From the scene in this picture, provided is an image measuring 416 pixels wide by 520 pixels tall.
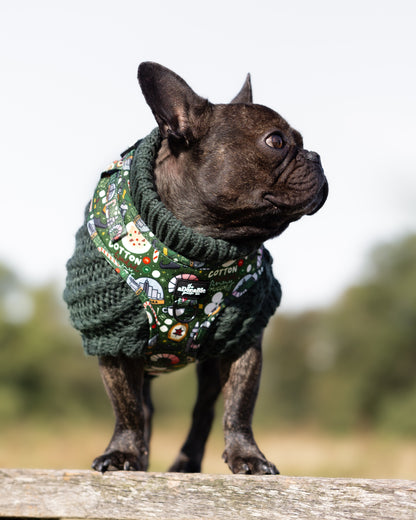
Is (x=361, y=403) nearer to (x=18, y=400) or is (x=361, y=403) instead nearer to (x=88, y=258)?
(x=18, y=400)

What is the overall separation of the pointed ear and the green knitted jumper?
785mm

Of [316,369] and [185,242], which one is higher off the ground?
[316,369]

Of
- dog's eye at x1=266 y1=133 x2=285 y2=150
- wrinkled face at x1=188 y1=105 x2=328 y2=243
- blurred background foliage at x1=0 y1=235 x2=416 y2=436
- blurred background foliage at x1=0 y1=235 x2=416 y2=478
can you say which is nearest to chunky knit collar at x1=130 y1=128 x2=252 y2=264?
wrinkled face at x1=188 y1=105 x2=328 y2=243

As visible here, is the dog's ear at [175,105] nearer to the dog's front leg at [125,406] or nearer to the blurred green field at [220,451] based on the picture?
the dog's front leg at [125,406]

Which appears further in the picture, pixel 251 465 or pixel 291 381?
pixel 291 381

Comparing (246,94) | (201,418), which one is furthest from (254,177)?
(201,418)

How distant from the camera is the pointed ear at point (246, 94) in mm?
4551

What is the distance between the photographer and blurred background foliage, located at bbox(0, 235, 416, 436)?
27000 mm

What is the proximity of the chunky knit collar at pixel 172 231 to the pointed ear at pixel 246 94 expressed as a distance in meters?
1.07

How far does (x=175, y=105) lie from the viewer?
3.74 meters

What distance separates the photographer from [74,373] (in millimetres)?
27547

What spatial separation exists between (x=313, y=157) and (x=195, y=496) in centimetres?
171

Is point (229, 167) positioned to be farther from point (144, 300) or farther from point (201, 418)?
point (201, 418)

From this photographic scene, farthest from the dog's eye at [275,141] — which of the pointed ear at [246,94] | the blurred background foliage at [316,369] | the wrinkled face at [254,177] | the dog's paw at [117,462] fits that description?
the blurred background foliage at [316,369]
